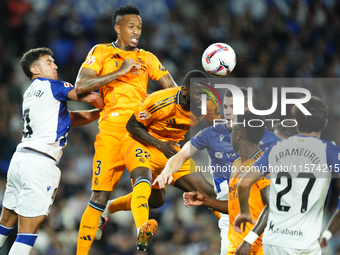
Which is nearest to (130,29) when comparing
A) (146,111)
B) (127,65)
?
(127,65)

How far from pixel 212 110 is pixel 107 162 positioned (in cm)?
150

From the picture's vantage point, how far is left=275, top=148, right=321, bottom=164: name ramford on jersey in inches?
148

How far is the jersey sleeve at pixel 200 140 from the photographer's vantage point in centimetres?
511

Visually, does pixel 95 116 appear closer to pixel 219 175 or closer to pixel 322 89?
pixel 219 175

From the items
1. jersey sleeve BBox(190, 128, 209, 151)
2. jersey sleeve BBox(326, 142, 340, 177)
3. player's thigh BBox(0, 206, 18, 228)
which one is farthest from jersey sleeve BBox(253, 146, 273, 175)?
player's thigh BBox(0, 206, 18, 228)

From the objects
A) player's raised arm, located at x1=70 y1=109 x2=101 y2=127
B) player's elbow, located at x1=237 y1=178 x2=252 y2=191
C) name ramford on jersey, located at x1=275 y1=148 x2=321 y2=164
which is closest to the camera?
name ramford on jersey, located at x1=275 y1=148 x2=321 y2=164

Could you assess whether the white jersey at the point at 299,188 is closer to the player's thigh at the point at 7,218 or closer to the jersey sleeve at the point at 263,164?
the jersey sleeve at the point at 263,164

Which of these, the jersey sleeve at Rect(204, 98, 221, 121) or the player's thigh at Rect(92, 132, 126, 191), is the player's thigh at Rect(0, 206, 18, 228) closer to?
the player's thigh at Rect(92, 132, 126, 191)

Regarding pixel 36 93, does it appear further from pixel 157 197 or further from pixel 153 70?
pixel 157 197

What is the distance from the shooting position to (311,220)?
382cm

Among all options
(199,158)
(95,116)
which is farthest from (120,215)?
(95,116)

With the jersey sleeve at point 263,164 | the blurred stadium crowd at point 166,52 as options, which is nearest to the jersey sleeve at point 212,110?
the jersey sleeve at point 263,164

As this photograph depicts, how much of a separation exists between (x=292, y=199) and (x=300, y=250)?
442mm

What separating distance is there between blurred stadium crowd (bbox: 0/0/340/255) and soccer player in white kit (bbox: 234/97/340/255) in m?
4.72
